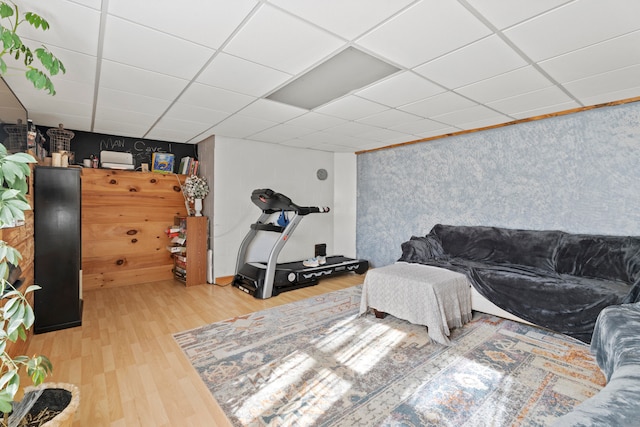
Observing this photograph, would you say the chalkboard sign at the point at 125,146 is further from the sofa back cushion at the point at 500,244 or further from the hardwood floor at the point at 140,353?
the sofa back cushion at the point at 500,244

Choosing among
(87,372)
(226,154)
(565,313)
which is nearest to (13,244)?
(87,372)

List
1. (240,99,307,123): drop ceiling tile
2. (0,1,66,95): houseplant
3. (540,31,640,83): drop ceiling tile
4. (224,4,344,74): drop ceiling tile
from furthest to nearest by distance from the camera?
(240,99,307,123): drop ceiling tile < (540,31,640,83): drop ceiling tile < (224,4,344,74): drop ceiling tile < (0,1,66,95): houseplant

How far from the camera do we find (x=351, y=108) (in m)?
3.19

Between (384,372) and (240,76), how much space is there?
2555 millimetres

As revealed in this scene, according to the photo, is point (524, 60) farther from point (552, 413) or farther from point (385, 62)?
point (552, 413)

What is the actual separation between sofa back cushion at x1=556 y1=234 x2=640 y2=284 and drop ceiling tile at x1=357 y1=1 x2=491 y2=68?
2.65 m

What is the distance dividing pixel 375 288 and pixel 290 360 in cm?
123

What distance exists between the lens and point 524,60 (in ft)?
7.13

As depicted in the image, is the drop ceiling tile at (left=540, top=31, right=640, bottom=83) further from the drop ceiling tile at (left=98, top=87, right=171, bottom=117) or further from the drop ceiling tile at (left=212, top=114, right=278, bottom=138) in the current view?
the drop ceiling tile at (left=98, top=87, right=171, bottom=117)

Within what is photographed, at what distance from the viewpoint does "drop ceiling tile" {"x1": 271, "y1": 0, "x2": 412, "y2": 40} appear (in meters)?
1.55

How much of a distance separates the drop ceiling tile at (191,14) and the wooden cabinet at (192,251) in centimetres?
315

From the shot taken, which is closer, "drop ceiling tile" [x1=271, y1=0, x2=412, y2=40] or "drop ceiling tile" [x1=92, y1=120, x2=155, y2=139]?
"drop ceiling tile" [x1=271, y1=0, x2=412, y2=40]

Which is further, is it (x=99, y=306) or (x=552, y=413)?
(x=99, y=306)

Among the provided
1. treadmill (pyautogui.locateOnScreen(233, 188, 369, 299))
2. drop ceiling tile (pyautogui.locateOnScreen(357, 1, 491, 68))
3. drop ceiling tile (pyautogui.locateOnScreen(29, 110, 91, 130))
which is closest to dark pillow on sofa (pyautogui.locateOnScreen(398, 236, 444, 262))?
treadmill (pyautogui.locateOnScreen(233, 188, 369, 299))
